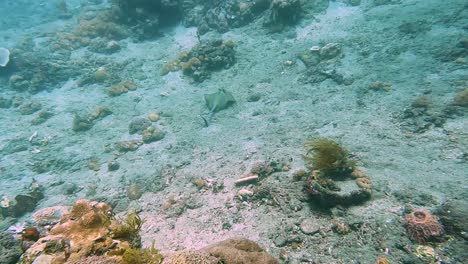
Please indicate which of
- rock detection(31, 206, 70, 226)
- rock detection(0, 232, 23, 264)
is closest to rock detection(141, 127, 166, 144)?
rock detection(31, 206, 70, 226)

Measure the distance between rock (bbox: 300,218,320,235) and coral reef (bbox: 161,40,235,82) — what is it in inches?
352

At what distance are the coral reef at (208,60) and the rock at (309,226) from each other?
8942mm

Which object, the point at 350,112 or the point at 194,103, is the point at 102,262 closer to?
the point at 350,112

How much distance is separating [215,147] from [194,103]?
132 inches

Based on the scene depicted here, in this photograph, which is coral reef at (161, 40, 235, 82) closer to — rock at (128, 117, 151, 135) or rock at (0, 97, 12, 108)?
rock at (128, 117, 151, 135)

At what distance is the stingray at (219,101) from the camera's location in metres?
9.97

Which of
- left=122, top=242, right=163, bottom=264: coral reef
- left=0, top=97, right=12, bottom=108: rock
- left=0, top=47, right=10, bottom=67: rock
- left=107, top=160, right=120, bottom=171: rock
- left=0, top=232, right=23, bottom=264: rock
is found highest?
left=122, top=242, right=163, bottom=264: coral reef

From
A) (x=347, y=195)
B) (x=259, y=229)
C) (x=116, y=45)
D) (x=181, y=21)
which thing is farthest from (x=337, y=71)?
(x=116, y=45)

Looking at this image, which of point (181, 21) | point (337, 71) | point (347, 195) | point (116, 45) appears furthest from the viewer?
point (181, 21)

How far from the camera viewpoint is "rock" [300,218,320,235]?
178 inches

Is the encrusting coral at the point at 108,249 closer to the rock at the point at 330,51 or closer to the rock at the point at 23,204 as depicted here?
the rock at the point at 23,204

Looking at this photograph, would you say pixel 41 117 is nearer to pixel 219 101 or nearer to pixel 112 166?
pixel 112 166

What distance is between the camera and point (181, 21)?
56.4 ft

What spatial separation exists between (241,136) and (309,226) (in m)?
4.24
